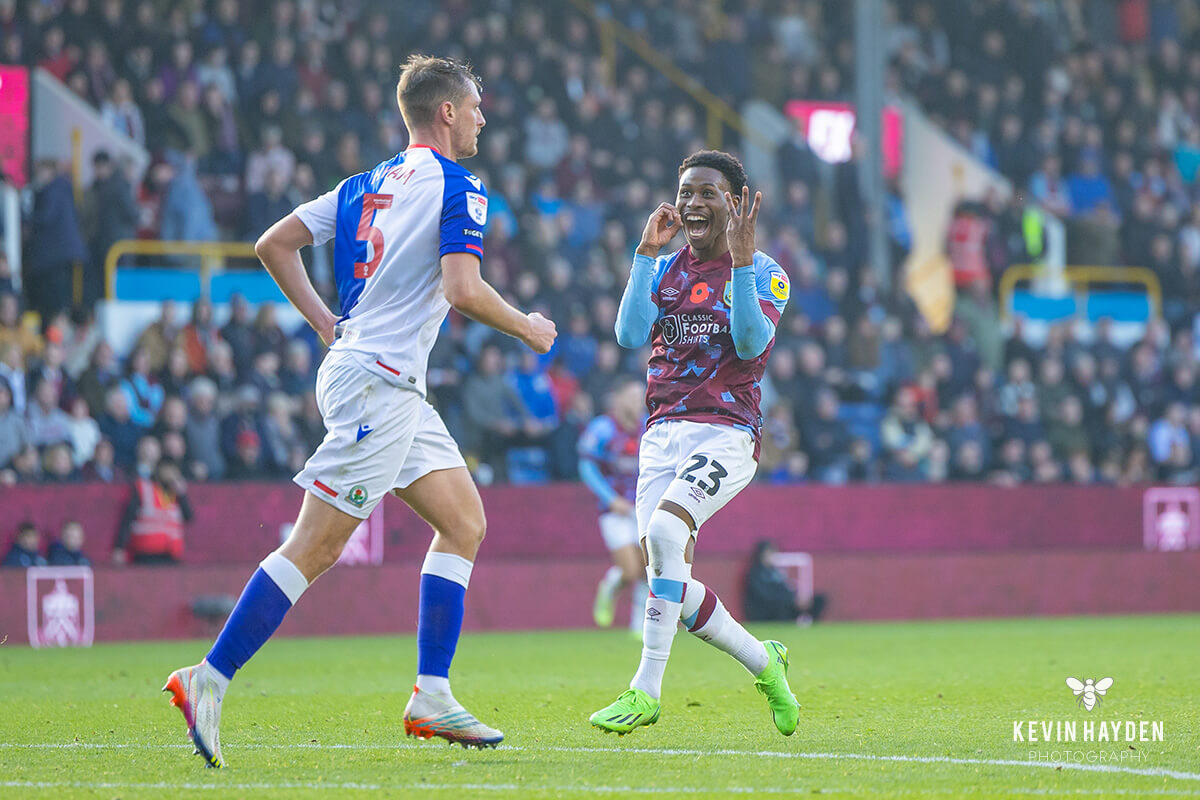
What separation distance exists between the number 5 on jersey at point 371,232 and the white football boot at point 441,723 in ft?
4.92

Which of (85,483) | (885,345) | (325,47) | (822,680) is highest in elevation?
(325,47)

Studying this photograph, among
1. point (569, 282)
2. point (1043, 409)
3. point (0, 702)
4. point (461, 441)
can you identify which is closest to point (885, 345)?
point (1043, 409)

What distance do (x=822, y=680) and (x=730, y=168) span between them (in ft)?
12.6

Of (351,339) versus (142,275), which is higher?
(142,275)

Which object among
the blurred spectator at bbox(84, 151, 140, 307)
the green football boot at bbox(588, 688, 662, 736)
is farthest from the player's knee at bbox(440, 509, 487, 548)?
the blurred spectator at bbox(84, 151, 140, 307)

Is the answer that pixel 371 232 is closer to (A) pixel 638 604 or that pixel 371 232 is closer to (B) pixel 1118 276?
(A) pixel 638 604

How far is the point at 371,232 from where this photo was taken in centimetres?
628

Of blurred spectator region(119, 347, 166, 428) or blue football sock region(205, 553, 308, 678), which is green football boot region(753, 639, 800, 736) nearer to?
blue football sock region(205, 553, 308, 678)

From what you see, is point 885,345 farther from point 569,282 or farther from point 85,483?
point 85,483

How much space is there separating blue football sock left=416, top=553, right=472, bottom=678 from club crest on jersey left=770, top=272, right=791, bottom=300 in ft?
5.52

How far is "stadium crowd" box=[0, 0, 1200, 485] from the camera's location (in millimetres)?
15906

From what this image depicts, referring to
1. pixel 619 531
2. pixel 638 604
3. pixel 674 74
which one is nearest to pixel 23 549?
pixel 619 531

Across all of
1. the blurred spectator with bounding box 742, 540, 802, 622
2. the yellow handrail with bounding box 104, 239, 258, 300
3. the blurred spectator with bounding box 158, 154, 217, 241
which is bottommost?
the blurred spectator with bounding box 742, 540, 802, 622

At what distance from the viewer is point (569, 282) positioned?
718 inches
